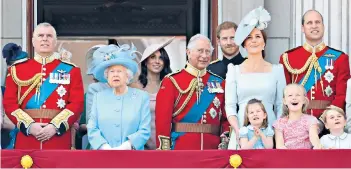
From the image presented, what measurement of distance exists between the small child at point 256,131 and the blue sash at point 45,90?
1.49 m

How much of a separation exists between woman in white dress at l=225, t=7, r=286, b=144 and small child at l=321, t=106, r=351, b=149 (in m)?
0.38

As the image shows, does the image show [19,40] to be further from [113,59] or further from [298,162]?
[298,162]

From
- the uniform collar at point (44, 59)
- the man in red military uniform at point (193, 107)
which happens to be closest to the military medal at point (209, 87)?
the man in red military uniform at point (193, 107)

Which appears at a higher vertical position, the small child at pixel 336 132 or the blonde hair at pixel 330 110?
the blonde hair at pixel 330 110

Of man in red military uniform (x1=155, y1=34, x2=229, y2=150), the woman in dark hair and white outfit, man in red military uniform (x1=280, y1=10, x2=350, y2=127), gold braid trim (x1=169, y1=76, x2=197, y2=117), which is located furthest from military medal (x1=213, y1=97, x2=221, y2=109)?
the woman in dark hair and white outfit

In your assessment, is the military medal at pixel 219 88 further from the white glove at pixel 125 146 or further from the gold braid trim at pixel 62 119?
the gold braid trim at pixel 62 119

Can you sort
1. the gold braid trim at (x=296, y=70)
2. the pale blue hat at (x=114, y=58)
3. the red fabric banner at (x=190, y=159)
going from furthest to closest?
the gold braid trim at (x=296, y=70) < the pale blue hat at (x=114, y=58) < the red fabric banner at (x=190, y=159)

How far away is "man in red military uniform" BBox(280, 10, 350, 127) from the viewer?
11.0 m

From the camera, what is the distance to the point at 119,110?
35.4 ft

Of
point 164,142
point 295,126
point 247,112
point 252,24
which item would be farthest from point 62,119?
point 295,126

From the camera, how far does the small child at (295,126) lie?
34.2 feet

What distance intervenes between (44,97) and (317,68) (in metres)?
2.03

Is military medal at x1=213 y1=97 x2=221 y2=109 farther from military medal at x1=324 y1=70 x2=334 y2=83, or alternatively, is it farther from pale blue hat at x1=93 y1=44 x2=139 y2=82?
military medal at x1=324 y1=70 x2=334 y2=83

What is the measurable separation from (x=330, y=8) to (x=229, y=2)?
88 cm
